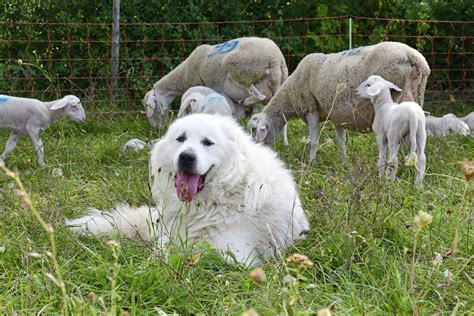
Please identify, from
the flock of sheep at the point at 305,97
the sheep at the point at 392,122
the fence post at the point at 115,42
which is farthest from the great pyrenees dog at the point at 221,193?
the fence post at the point at 115,42

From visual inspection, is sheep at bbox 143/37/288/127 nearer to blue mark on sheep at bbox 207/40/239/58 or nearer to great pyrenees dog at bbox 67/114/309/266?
blue mark on sheep at bbox 207/40/239/58

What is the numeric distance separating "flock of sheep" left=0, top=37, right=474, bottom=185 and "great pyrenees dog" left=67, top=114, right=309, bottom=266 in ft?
3.05

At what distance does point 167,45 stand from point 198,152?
8.26m

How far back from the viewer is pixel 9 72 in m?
10.9

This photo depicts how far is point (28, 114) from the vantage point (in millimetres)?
7039

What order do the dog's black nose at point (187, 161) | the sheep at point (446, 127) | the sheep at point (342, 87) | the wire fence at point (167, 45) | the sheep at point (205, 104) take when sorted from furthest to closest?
the wire fence at point (167, 45), the sheep at point (446, 127), the sheep at point (205, 104), the sheep at point (342, 87), the dog's black nose at point (187, 161)

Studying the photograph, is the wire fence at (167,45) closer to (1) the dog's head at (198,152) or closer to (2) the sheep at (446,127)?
(2) the sheep at (446,127)

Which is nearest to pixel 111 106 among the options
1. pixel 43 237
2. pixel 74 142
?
pixel 74 142

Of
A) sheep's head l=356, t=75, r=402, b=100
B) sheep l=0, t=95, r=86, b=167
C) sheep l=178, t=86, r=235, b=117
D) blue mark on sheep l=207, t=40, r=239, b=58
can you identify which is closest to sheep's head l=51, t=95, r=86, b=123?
sheep l=0, t=95, r=86, b=167

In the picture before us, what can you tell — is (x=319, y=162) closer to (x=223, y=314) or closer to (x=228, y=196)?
(x=228, y=196)

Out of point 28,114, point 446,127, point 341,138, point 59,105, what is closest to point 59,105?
point 59,105

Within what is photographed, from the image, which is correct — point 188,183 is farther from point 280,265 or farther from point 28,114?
point 28,114

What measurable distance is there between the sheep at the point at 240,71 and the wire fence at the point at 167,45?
1935mm

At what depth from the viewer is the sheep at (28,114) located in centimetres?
696
